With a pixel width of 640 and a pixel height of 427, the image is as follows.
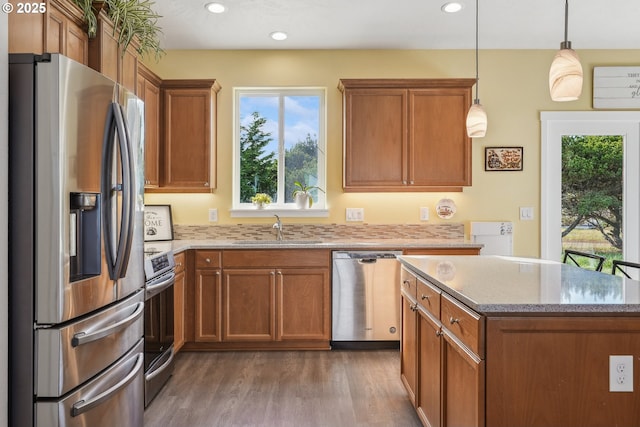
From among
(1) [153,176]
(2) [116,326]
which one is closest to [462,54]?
(1) [153,176]

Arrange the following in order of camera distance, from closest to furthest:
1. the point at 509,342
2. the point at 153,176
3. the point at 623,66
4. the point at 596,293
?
the point at 509,342
the point at 596,293
the point at 153,176
the point at 623,66

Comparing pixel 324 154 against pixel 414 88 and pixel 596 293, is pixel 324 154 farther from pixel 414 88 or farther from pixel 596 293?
pixel 596 293

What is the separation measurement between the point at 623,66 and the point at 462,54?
149 centimetres

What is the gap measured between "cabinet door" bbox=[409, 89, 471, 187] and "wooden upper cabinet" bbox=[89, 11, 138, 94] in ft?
7.33

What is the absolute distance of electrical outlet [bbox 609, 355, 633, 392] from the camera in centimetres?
142

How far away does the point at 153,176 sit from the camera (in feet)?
12.2

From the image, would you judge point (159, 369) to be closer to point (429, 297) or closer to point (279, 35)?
point (429, 297)

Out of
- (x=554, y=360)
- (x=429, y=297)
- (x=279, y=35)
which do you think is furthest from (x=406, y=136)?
(x=554, y=360)

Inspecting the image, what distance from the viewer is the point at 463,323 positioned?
1.60 m

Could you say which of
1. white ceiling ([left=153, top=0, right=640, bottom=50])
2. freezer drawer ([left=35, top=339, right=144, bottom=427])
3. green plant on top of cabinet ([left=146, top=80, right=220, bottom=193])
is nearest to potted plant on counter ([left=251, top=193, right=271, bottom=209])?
green plant on top of cabinet ([left=146, top=80, right=220, bottom=193])

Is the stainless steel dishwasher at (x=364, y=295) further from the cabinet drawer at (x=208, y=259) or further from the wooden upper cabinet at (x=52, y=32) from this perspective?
the wooden upper cabinet at (x=52, y=32)

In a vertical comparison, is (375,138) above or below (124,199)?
above

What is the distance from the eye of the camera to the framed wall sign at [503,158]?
4188mm

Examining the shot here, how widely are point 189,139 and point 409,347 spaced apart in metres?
2.56
